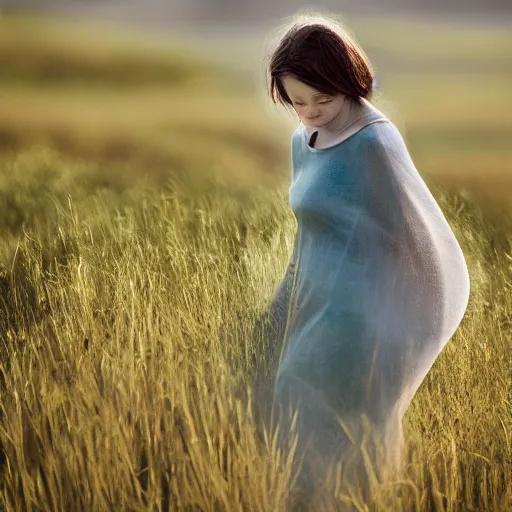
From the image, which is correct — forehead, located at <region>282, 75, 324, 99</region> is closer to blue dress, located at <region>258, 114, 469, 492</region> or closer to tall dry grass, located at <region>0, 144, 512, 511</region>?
blue dress, located at <region>258, 114, 469, 492</region>

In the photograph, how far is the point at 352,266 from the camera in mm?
1623

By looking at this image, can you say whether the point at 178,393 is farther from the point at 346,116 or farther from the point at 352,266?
the point at 346,116

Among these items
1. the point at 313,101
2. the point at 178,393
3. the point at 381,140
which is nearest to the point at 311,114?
the point at 313,101

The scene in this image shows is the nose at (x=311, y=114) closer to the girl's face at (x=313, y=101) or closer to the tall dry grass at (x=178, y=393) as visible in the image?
the girl's face at (x=313, y=101)

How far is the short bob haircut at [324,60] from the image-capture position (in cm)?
157

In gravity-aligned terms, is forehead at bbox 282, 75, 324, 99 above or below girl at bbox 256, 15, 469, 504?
above

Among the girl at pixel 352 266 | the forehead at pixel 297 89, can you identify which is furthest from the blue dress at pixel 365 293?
the forehead at pixel 297 89

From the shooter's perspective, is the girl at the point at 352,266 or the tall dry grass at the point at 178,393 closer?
the girl at the point at 352,266

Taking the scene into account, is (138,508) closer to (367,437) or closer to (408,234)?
(367,437)

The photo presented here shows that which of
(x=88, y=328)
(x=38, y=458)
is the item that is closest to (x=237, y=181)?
(x=88, y=328)

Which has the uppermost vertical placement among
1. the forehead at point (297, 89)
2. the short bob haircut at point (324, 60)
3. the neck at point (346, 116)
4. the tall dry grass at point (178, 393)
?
the short bob haircut at point (324, 60)

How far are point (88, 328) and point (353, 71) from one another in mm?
1236

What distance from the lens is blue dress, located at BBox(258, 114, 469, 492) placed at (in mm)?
1580

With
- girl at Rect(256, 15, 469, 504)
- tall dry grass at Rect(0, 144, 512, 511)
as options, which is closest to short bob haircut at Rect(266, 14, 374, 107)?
girl at Rect(256, 15, 469, 504)
